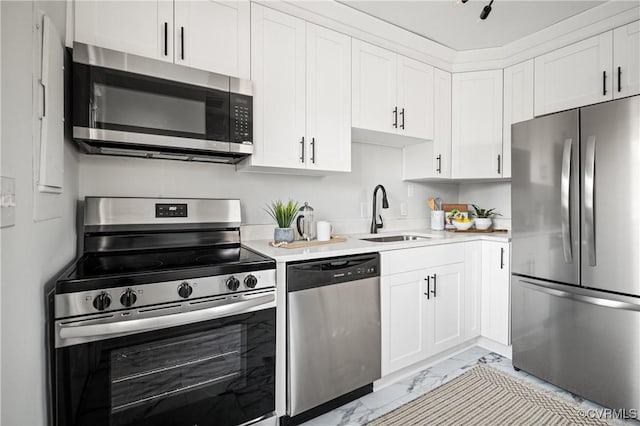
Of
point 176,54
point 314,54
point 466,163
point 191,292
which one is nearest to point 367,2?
point 314,54

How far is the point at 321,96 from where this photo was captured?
203cm

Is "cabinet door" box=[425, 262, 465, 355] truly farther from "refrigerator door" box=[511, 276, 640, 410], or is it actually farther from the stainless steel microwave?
the stainless steel microwave

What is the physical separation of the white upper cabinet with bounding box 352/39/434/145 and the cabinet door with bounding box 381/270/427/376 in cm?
112

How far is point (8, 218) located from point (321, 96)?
1685 mm

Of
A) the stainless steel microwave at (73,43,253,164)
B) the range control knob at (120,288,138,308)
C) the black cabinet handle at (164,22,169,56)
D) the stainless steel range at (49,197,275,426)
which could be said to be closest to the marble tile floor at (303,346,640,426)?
the stainless steel range at (49,197,275,426)

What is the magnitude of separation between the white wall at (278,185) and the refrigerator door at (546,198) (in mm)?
978

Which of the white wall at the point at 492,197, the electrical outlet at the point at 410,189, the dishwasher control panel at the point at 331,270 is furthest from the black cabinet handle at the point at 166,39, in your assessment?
the white wall at the point at 492,197

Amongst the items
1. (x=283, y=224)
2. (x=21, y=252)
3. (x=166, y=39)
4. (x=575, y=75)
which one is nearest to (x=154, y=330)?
(x=21, y=252)

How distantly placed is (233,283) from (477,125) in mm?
2509

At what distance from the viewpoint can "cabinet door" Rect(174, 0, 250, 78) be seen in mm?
1588

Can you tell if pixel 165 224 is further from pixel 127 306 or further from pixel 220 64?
pixel 220 64

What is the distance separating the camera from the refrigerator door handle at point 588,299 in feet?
5.39

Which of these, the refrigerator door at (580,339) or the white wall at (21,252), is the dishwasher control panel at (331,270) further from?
the refrigerator door at (580,339)

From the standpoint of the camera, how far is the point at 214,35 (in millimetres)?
1664
